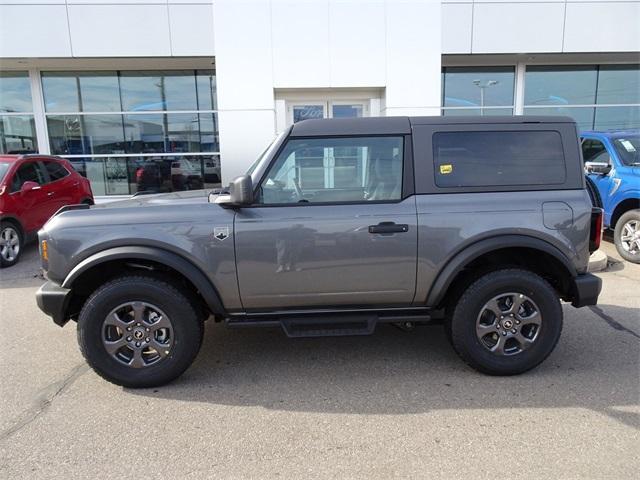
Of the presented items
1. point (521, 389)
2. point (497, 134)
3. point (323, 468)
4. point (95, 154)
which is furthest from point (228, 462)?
point (95, 154)

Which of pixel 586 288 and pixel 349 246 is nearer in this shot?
pixel 349 246

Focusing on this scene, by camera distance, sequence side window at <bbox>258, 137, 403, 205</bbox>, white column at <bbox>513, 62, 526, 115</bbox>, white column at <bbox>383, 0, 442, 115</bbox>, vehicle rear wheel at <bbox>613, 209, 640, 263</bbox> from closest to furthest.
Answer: side window at <bbox>258, 137, 403, 205</bbox>
vehicle rear wheel at <bbox>613, 209, 640, 263</bbox>
white column at <bbox>383, 0, 442, 115</bbox>
white column at <bbox>513, 62, 526, 115</bbox>

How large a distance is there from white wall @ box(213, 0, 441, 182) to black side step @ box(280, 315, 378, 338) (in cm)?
643

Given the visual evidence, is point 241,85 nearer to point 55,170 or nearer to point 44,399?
point 55,170

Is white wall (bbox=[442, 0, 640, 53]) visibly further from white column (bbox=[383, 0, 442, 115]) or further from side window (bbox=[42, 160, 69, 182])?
side window (bbox=[42, 160, 69, 182])

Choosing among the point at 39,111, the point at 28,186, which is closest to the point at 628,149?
the point at 28,186

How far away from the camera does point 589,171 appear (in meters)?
7.43

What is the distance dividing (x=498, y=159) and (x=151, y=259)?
8.63 ft

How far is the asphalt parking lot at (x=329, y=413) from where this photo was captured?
2.57 meters

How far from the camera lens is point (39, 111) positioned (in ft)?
40.2

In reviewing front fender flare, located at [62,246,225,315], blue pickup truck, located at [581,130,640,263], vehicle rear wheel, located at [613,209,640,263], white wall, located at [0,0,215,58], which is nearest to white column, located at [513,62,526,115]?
blue pickup truck, located at [581,130,640,263]

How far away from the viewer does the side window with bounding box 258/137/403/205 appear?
3389 millimetres

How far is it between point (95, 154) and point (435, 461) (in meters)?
12.4

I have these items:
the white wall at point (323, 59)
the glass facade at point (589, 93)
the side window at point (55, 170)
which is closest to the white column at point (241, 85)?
the white wall at point (323, 59)
